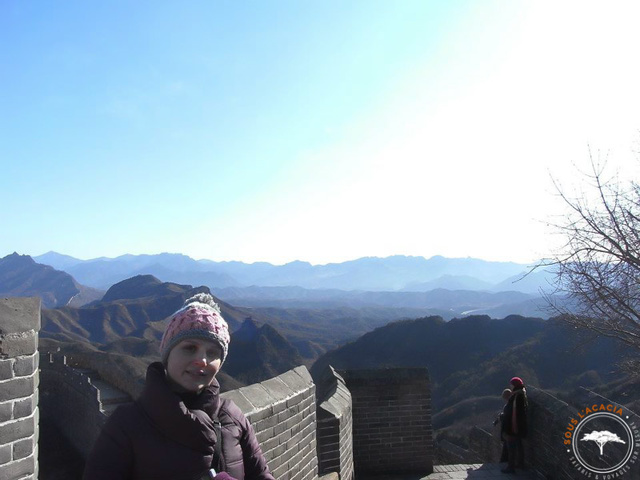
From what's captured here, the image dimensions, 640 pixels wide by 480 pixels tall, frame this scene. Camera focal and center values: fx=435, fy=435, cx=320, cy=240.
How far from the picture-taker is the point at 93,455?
5.19 ft

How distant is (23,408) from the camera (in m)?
2.04

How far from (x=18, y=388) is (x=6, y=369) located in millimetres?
111

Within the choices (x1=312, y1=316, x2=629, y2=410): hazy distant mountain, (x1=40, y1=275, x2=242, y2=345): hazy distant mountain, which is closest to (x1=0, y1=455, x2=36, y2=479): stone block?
(x1=312, y1=316, x2=629, y2=410): hazy distant mountain

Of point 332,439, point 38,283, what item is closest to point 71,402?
point 332,439

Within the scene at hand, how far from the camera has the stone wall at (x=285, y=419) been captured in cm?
310

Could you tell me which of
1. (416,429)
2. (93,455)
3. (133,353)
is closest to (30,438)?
(93,455)

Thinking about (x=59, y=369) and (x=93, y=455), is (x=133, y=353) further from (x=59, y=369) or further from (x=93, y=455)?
(x=93, y=455)

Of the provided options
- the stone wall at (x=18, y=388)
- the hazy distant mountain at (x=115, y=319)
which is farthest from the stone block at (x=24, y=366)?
the hazy distant mountain at (x=115, y=319)

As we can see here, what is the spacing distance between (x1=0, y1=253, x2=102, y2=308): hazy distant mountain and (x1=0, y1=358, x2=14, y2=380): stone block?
116491mm

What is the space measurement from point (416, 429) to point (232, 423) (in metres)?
6.27

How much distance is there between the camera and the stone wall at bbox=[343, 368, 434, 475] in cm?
723

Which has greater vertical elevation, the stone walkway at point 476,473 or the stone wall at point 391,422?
the stone wall at point 391,422

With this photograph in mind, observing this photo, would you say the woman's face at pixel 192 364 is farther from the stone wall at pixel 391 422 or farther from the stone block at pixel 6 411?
the stone wall at pixel 391 422
